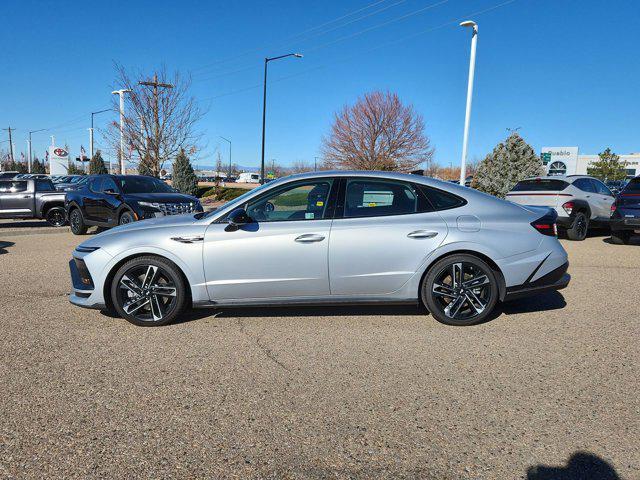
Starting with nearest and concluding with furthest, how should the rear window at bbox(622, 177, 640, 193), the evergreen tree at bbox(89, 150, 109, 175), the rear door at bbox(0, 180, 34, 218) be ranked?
the rear window at bbox(622, 177, 640, 193), the rear door at bbox(0, 180, 34, 218), the evergreen tree at bbox(89, 150, 109, 175)

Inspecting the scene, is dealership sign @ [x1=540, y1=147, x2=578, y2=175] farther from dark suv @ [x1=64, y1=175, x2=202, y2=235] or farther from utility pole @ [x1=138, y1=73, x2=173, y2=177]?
dark suv @ [x1=64, y1=175, x2=202, y2=235]

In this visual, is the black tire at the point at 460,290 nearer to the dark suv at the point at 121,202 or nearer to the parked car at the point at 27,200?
the dark suv at the point at 121,202

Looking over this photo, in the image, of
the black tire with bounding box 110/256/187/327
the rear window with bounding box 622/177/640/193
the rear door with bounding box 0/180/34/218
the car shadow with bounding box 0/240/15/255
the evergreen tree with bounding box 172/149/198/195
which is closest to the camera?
the black tire with bounding box 110/256/187/327

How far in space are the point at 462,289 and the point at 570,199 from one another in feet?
25.1

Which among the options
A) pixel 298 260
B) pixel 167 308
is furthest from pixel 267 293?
pixel 167 308

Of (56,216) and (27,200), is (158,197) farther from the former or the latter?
(27,200)

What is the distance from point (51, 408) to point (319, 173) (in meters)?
3.08

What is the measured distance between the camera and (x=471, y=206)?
4.68 metres

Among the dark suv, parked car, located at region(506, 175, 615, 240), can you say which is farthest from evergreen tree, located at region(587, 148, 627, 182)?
the dark suv

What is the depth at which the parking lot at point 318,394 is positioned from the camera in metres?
2.50

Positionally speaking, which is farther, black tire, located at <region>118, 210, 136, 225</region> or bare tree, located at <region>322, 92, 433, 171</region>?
bare tree, located at <region>322, 92, 433, 171</region>

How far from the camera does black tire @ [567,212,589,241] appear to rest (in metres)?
10.9

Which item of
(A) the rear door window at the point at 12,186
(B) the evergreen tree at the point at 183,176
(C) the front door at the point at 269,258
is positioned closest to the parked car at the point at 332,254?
(C) the front door at the point at 269,258

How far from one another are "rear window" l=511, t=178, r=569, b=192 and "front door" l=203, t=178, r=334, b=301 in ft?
27.2
